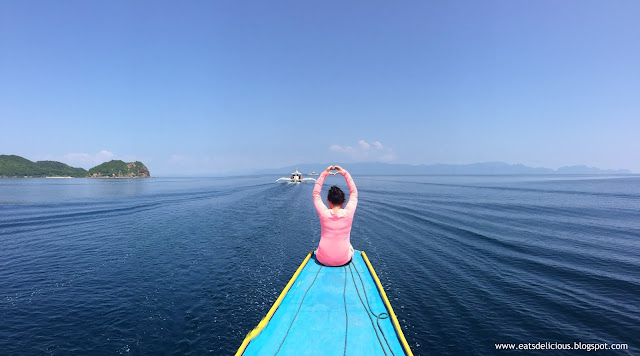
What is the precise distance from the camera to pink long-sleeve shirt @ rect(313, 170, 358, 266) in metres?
7.67

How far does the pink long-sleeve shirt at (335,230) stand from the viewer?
767 cm

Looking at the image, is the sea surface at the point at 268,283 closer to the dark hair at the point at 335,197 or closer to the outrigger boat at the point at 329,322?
the outrigger boat at the point at 329,322

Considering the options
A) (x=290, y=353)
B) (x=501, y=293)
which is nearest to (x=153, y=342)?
(x=290, y=353)

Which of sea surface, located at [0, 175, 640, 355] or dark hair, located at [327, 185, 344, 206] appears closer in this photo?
dark hair, located at [327, 185, 344, 206]

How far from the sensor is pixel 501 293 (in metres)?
13.7

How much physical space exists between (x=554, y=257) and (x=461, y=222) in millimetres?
11864

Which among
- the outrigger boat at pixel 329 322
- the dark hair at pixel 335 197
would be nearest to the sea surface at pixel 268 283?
the outrigger boat at pixel 329 322

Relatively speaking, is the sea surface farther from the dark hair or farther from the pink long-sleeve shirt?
the dark hair

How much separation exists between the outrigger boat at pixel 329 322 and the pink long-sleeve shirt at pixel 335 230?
751mm

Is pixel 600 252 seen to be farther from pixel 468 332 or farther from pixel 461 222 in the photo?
pixel 468 332

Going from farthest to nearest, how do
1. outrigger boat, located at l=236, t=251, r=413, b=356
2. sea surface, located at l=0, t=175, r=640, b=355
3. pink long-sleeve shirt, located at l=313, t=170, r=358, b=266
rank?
1. sea surface, located at l=0, t=175, r=640, b=355
2. pink long-sleeve shirt, located at l=313, t=170, r=358, b=266
3. outrigger boat, located at l=236, t=251, r=413, b=356

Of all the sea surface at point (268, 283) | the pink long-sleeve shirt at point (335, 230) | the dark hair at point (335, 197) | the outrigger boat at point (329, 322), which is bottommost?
the sea surface at point (268, 283)

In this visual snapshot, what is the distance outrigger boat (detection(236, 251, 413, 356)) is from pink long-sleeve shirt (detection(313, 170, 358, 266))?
0.75m

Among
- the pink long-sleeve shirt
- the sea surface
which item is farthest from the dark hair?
the sea surface
